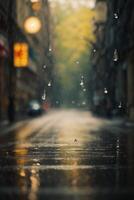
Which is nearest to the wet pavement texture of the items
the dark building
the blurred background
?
the blurred background

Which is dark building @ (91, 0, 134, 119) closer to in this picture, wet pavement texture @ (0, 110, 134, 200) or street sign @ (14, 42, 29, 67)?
street sign @ (14, 42, 29, 67)

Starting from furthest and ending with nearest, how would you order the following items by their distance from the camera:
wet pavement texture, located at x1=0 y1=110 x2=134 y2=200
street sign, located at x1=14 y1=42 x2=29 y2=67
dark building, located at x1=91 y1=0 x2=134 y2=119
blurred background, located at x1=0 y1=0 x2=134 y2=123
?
1. dark building, located at x1=91 y1=0 x2=134 y2=119
2. blurred background, located at x1=0 y1=0 x2=134 y2=123
3. street sign, located at x1=14 y1=42 x2=29 y2=67
4. wet pavement texture, located at x1=0 y1=110 x2=134 y2=200

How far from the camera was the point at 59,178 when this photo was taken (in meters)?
11.8

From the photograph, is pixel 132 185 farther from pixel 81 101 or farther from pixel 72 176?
pixel 81 101

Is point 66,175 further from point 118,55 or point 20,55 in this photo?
point 118,55

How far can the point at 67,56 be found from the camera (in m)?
106

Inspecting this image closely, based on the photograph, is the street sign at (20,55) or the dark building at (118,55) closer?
the street sign at (20,55)

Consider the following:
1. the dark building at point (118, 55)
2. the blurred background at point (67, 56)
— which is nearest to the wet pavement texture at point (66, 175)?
the blurred background at point (67, 56)

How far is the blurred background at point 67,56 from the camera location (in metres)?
56.6

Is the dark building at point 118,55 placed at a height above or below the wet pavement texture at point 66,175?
above

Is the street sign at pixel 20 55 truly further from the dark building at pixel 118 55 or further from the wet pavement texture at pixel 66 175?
the wet pavement texture at pixel 66 175

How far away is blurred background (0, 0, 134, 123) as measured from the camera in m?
56.6

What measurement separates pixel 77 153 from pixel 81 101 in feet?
365

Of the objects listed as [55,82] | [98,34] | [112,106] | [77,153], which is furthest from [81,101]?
[77,153]
